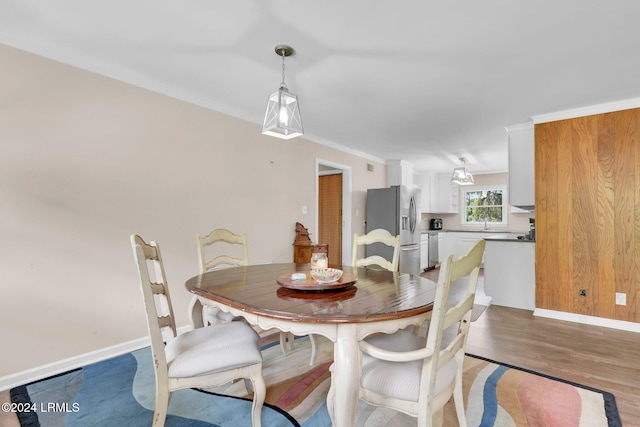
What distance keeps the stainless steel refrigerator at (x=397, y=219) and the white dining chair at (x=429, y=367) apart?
13.2 feet

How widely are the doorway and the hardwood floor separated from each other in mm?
2394

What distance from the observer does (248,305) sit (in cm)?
131

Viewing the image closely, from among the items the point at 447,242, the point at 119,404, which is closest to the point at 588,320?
the point at 447,242

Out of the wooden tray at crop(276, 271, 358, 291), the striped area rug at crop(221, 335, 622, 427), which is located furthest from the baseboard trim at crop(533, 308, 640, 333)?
the wooden tray at crop(276, 271, 358, 291)

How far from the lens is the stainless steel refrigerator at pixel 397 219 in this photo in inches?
210

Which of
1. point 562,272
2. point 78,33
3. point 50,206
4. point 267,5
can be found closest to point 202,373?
point 50,206

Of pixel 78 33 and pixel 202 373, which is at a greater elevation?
pixel 78 33

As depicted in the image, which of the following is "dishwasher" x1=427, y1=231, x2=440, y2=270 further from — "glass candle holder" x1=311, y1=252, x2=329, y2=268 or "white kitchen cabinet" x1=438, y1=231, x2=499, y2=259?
"glass candle holder" x1=311, y1=252, x2=329, y2=268

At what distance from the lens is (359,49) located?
2.20 metres

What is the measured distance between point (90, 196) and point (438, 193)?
273 inches

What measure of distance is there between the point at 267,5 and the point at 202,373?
Result: 195 cm

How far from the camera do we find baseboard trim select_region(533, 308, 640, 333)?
3074 millimetres

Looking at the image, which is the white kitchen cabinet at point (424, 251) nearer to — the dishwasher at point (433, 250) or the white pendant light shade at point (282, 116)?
the dishwasher at point (433, 250)

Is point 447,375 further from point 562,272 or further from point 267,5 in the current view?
point 562,272
